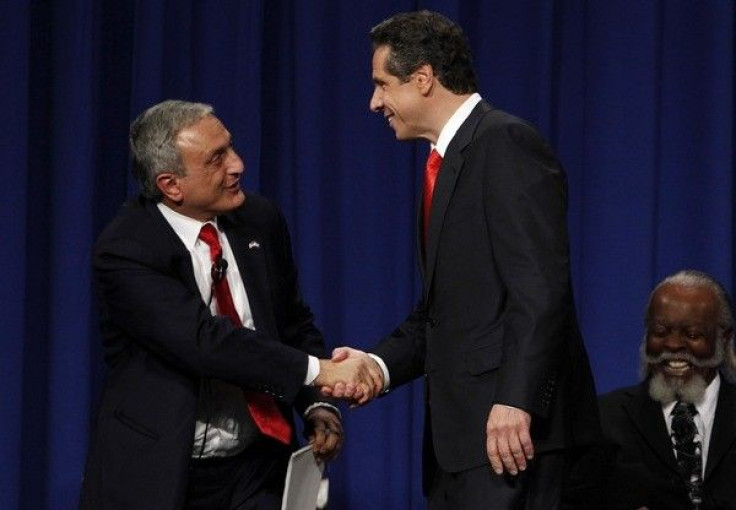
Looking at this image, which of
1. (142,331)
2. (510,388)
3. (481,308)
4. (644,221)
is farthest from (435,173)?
(644,221)

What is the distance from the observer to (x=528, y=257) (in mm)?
2537

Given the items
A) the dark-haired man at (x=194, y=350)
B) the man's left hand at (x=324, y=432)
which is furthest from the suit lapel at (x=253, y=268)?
the man's left hand at (x=324, y=432)

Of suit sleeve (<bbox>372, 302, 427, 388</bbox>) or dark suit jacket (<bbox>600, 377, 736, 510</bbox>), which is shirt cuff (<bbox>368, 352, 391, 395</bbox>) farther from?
dark suit jacket (<bbox>600, 377, 736, 510</bbox>)

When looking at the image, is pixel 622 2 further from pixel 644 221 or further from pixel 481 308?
pixel 481 308

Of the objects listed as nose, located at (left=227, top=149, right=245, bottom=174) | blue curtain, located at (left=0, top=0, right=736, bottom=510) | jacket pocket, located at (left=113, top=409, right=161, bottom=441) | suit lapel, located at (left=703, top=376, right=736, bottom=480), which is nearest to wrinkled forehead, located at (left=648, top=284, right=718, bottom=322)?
suit lapel, located at (left=703, top=376, right=736, bottom=480)

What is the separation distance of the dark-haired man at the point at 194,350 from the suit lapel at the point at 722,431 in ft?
3.27

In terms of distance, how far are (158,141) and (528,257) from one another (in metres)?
1.02

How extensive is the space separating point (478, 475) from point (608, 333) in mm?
1771

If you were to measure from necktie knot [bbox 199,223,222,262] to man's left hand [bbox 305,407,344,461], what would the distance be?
0.43 metres

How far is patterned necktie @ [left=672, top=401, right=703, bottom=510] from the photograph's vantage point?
358 cm

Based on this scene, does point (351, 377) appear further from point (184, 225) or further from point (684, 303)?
point (684, 303)

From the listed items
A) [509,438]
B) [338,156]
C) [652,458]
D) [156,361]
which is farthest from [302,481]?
[338,156]

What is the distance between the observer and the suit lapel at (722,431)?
357 centimetres

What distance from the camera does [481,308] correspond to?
2641 mm
